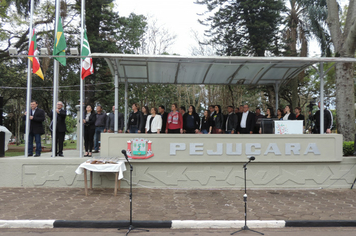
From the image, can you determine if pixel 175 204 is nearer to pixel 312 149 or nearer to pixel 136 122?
pixel 136 122

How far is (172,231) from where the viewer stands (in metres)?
5.31

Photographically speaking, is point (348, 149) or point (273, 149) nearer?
point (273, 149)

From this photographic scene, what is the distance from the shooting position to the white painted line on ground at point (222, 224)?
18.0 feet

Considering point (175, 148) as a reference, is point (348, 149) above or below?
below

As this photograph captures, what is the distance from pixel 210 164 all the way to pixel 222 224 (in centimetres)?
346

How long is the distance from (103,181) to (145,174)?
1.28 m

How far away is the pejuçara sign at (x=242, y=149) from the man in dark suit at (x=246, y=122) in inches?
57.4

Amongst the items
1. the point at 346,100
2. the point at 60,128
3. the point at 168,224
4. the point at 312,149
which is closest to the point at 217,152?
the point at 312,149

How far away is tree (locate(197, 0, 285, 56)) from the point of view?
68.0 ft

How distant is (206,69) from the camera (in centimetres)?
1043

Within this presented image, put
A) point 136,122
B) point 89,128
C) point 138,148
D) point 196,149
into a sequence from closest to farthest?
1. point 138,148
2. point 196,149
3. point 136,122
4. point 89,128

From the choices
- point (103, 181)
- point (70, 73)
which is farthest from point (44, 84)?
point (103, 181)

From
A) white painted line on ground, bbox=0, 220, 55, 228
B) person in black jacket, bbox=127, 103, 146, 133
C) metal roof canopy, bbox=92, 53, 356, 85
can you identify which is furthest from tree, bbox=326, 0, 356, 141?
white painted line on ground, bbox=0, 220, 55, 228

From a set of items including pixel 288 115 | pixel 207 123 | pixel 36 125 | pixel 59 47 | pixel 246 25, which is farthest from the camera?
pixel 246 25
